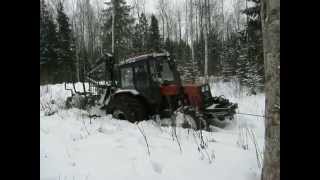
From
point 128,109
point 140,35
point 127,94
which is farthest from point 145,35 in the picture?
point 128,109

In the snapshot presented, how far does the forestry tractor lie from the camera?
7.64 metres

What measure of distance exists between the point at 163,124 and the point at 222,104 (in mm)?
1611

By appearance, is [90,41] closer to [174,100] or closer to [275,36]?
[174,100]

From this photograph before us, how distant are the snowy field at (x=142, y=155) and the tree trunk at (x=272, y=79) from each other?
47.9 inches

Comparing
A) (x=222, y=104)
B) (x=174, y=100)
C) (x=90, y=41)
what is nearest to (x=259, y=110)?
(x=222, y=104)

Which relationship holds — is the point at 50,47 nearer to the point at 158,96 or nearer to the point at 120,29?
the point at 120,29

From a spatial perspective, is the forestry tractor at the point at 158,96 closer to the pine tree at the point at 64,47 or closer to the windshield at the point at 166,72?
the windshield at the point at 166,72

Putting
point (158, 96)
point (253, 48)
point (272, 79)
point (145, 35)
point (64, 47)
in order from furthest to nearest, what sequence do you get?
A: point (145, 35)
point (64, 47)
point (253, 48)
point (158, 96)
point (272, 79)

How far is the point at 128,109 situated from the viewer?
8430 mm

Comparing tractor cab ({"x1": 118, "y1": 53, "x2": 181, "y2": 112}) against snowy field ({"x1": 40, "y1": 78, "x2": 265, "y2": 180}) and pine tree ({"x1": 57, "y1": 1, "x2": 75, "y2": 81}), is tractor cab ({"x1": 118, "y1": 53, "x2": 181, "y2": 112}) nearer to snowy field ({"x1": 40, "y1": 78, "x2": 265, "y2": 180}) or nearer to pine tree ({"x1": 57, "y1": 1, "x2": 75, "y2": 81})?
snowy field ({"x1": 40, "y1": 78, "x2": 265, "y2": 180})

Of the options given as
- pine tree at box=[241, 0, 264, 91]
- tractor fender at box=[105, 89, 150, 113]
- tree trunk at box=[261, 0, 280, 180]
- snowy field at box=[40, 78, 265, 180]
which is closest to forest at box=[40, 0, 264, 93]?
pine tree at box=[241, 0, 264, 91]

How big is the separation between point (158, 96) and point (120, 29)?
19751mm

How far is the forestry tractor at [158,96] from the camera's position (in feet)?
25.1

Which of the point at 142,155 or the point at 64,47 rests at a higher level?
the point at 64,47
